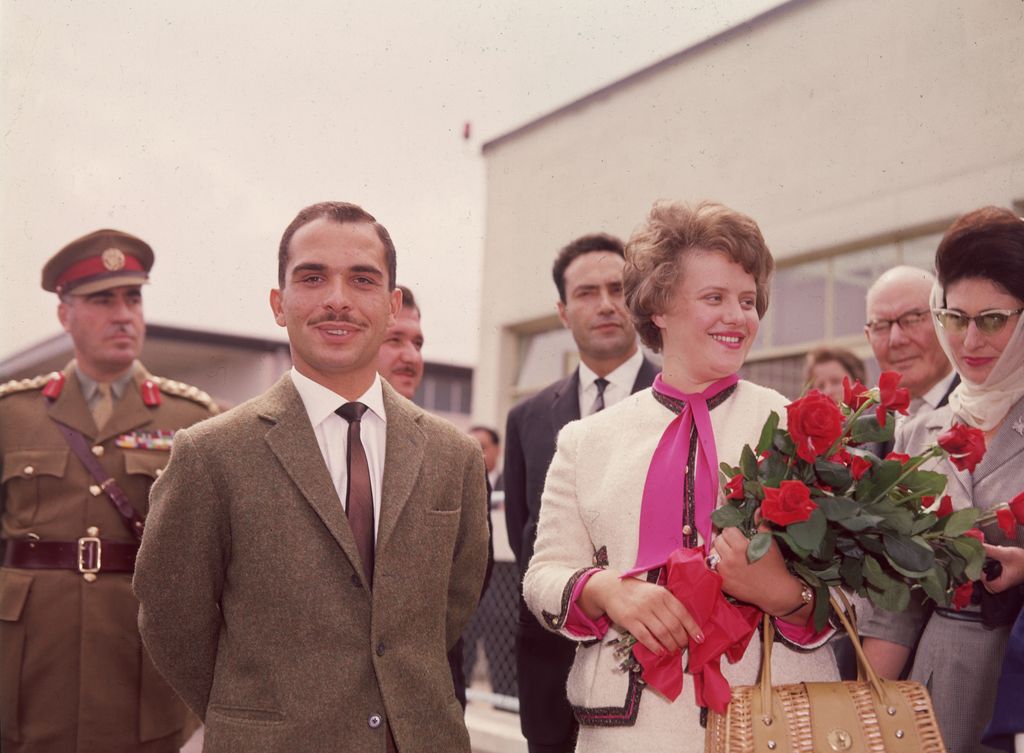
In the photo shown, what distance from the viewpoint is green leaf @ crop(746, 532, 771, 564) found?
192cm

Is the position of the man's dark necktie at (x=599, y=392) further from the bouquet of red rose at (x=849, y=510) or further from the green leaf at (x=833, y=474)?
the green leaf at (x=833, y=474)

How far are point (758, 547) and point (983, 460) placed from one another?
118 cm

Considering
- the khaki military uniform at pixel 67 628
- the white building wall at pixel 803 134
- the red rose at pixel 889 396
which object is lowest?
the khaki military uniform at pixel 67 628

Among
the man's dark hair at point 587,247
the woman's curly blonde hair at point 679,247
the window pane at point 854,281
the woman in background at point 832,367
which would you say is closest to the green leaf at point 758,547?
the woman's curly blonde hair at point 679,247

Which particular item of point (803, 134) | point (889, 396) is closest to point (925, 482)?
point (889, 396)

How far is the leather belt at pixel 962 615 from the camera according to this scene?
8.63ft

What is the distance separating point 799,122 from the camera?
23.1 feet

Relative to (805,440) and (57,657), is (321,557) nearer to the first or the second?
(805,440)

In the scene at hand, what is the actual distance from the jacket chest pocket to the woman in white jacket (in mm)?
2013

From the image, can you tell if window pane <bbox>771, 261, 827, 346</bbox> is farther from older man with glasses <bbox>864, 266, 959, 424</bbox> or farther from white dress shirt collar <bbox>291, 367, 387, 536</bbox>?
white dress shirt collar <bbox>291, 367, 387, 536</bbox>

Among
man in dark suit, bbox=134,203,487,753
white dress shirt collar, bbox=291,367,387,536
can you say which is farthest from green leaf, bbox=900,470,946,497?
white dress shirt collar, bbox=291,367,387,536

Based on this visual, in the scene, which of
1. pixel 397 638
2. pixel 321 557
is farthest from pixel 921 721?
pixel 321 557

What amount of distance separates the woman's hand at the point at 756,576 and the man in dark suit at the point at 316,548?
0.72 meters

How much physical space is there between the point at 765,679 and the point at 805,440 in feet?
1.65
